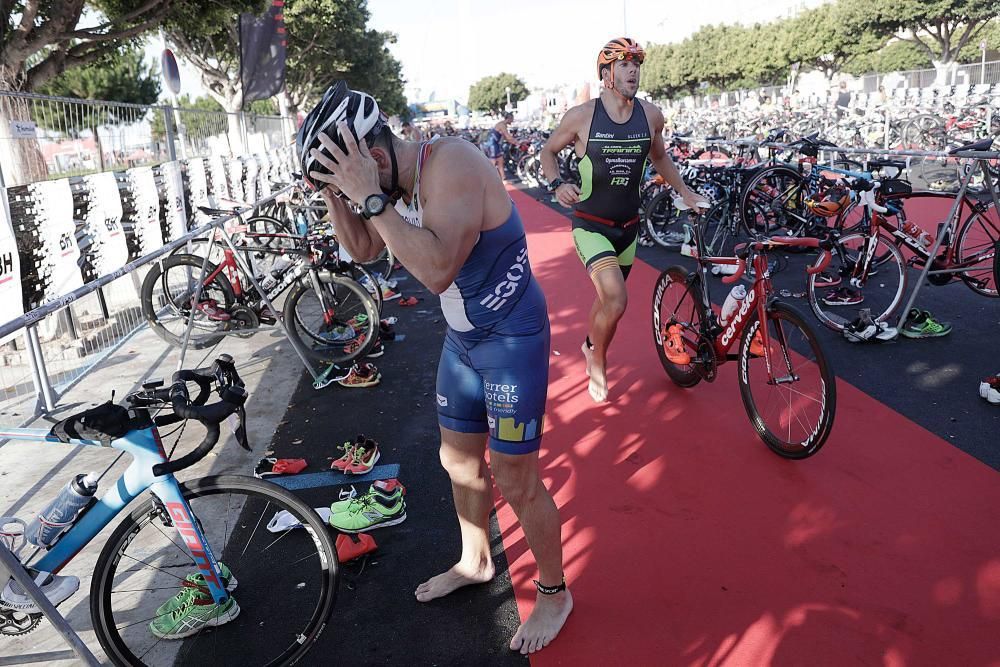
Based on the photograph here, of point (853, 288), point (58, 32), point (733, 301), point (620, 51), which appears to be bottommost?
point (853, 288)

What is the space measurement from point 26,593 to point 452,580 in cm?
156

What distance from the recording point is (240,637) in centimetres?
278

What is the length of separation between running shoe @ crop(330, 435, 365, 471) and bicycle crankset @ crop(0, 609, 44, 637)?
5.93ft

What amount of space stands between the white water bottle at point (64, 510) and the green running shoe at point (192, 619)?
60cm

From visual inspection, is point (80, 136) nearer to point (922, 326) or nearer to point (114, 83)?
point (922, 326)

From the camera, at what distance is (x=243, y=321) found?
20.6 ft

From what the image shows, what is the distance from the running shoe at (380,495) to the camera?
3574 mm

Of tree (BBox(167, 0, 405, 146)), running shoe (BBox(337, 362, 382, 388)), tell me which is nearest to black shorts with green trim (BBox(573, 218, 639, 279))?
running shoe (BBox(337, 362, 382, 388))

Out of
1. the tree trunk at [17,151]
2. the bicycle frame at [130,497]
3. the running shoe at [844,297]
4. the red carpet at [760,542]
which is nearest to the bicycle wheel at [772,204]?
the running shoe at [844,297]

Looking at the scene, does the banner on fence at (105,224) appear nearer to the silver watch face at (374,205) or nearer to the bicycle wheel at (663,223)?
the silver watch face at (374,205)

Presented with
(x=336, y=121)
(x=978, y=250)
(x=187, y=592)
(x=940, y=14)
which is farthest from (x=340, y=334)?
(x=940, y=14)

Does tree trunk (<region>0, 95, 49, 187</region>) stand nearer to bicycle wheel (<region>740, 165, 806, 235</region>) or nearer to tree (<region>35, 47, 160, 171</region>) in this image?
bicycle wheel (<region>740, 165, 806, 235</region>)

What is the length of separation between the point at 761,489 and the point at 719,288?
438 centimetres

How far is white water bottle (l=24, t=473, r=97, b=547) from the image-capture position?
242 centimetres
